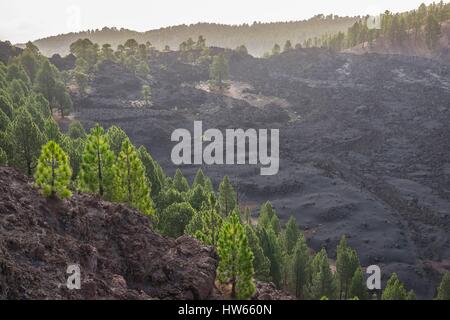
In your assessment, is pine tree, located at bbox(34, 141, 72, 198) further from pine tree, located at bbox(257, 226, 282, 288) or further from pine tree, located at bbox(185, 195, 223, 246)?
pine tree, located at bbox(257, 226, 282, 288)

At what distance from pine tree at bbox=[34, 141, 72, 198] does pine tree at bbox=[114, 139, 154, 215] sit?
8.45m

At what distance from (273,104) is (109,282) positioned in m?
120

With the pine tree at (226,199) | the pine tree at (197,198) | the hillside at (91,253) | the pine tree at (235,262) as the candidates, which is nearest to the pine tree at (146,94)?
the pine tree at (226,199)

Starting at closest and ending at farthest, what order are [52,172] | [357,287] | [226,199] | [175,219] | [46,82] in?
[52,172] < [175,219] < [357,287] < [226,199] < [46,82]

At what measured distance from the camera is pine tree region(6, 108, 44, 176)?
42750 mm

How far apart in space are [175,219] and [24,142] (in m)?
17.1

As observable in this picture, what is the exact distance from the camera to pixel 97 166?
38.3 meters

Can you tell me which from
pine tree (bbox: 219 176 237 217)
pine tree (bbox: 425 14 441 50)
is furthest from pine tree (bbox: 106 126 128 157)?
pine tree (bbox: 425 14 441 50)

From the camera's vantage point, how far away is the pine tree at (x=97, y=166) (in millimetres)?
37250

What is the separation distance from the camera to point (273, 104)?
463ft

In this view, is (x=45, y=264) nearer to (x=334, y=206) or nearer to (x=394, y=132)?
(x=334, y=206)

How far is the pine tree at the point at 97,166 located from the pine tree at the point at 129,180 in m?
0.68

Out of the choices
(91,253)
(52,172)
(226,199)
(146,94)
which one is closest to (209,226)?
(91,253)

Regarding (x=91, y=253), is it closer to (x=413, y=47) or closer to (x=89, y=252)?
(x=89, y=252)
